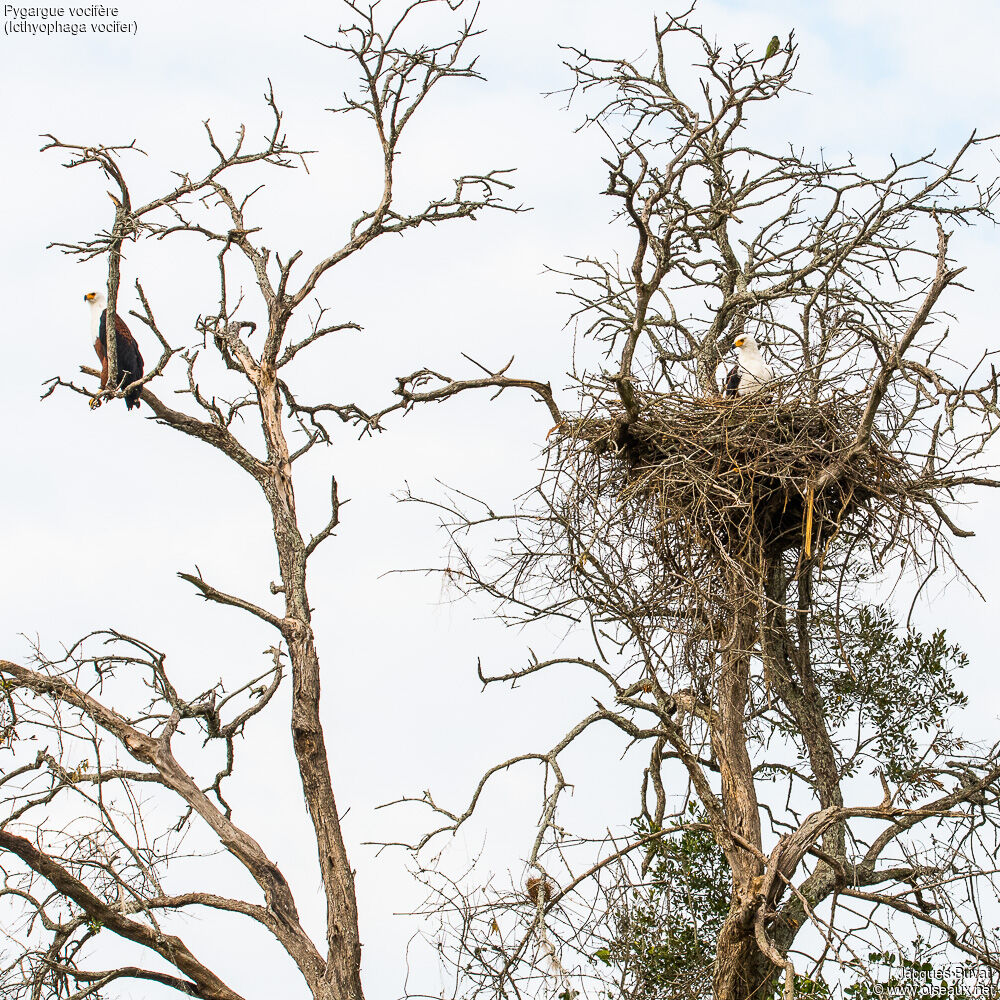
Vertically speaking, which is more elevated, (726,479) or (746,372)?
(746,372)

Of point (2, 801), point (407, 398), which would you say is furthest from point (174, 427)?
point (2, 801)

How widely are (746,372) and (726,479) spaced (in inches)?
54.9

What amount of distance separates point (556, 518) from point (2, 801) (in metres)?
3.79

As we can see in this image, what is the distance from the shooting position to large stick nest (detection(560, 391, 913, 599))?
719 cm

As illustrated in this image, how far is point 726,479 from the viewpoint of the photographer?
7289mm

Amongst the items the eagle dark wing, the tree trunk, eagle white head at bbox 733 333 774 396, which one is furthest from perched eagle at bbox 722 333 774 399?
the eagle dark wing

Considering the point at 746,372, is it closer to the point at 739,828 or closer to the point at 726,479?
the point at 726,479

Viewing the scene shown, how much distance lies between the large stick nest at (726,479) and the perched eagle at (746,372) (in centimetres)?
49

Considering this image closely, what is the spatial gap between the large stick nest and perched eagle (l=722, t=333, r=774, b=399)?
488 mm

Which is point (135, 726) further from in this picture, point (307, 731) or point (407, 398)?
point (407, 398)

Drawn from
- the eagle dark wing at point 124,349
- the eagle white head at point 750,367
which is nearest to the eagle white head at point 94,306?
the eagle dark wing at point 124,349

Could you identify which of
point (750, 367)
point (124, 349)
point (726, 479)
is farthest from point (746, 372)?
point (124, 349)

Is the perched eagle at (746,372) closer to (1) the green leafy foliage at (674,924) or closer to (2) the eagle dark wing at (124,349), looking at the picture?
(1) the green leafy foliage at (674,924)

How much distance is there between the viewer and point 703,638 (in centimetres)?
731
